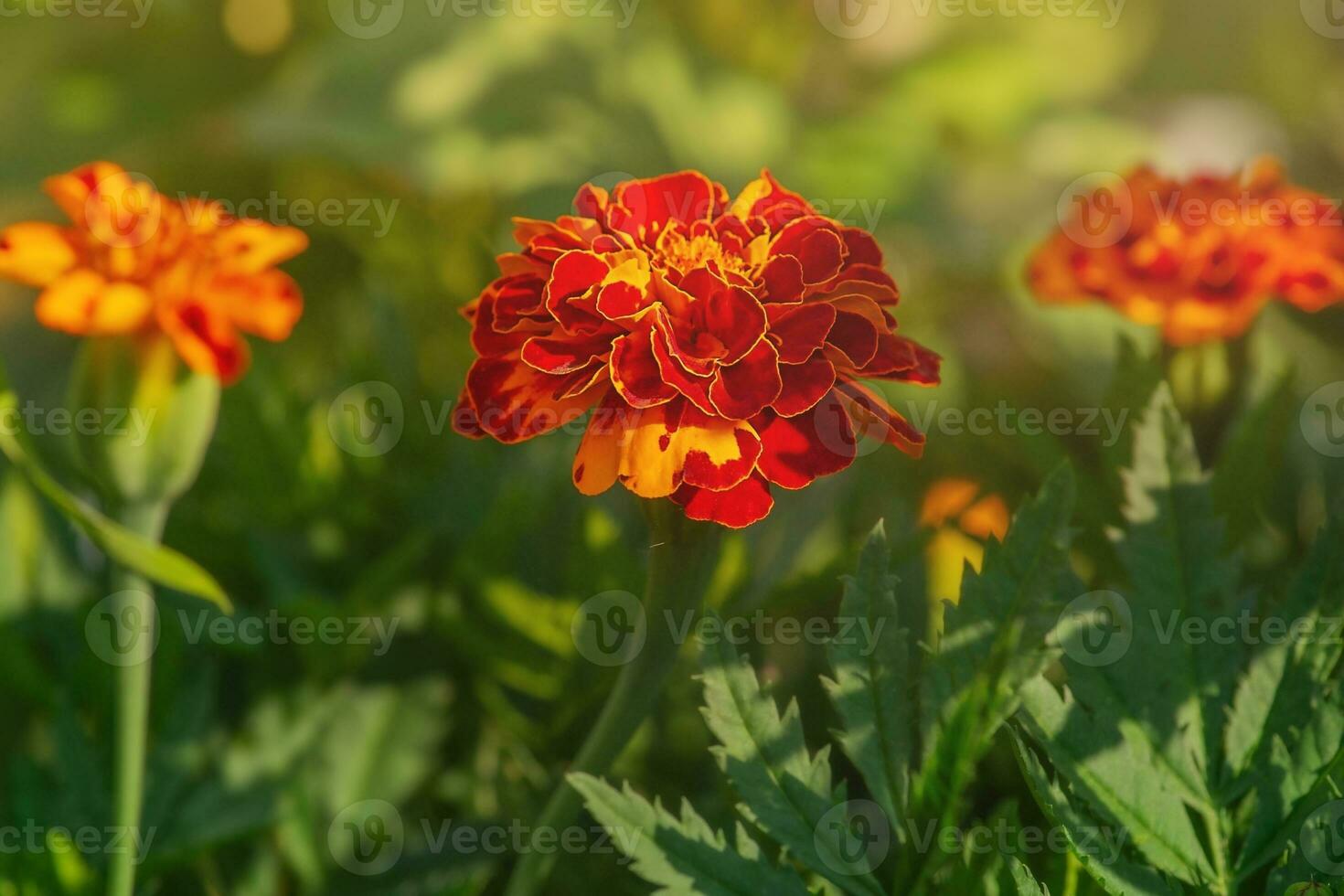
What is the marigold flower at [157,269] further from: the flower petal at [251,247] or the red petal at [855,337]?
the red petal at [855,337]

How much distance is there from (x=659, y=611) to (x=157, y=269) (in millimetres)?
149

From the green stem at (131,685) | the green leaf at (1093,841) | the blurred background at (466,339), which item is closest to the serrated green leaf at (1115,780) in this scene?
the green leaf at (1093,841)

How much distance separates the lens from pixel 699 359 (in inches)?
9.7

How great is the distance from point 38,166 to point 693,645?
2.27ft

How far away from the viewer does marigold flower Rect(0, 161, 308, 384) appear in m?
0.29

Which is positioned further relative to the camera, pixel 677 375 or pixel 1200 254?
pixel 1200 254

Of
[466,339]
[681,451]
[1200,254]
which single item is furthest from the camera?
[466,339]

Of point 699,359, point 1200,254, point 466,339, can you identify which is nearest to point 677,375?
point 699,359

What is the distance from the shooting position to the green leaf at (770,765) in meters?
0.26

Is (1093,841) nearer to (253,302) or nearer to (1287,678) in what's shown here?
(1287,678)

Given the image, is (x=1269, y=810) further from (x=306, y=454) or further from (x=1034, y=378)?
(x=1034, y=378)

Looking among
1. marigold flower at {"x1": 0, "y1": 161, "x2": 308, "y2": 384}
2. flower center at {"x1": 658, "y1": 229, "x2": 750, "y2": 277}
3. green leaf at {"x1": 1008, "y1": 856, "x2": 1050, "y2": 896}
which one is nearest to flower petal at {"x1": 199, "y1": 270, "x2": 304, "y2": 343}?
marigold flower at {"x1": 0, "y1": 161, "x2": 308, "y2": 384}

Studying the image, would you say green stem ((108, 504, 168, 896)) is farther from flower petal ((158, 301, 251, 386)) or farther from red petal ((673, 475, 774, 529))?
red petal ((673, 475, 774, 529))

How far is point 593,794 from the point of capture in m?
0.25
